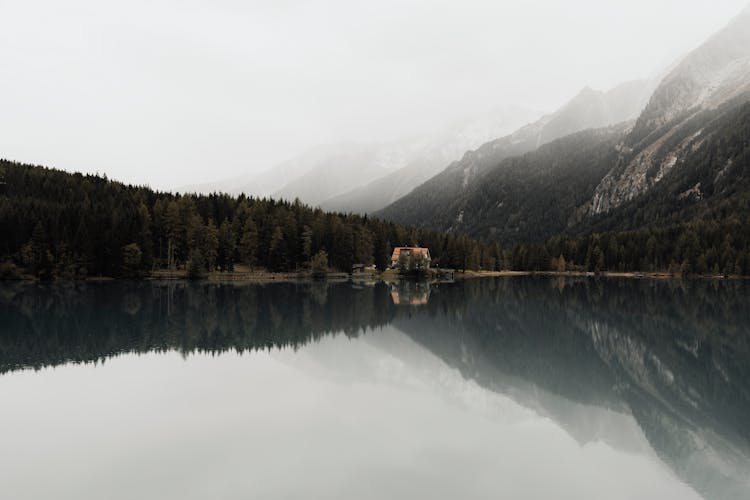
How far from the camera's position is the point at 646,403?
30.7 m

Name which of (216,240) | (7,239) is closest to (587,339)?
(216,240)

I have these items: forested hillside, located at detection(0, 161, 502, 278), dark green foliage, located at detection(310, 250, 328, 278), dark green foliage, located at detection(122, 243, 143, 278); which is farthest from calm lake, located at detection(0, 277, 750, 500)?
dark green foliage, located at detection(310, 250, 328, 278)

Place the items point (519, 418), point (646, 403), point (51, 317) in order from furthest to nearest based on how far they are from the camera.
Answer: point (51, 317), point (646, 403), point (519, 418)

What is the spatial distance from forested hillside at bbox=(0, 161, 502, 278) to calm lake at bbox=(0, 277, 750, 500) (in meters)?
73.8

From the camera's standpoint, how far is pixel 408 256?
543 ft

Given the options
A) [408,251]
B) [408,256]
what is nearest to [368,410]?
[408,256]

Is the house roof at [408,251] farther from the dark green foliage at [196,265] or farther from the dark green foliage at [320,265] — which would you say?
the dark green foliage at [196,265]

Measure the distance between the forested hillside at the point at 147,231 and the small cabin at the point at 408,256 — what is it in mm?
4501

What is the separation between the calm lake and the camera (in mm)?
19172

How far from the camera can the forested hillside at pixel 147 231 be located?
418 feet

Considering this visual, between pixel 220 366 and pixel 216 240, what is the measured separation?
10685 centimetres

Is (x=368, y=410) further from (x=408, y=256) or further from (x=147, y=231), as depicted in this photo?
(x=408, y=256)

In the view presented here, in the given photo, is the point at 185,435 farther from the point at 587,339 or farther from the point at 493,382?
the point at 587,339

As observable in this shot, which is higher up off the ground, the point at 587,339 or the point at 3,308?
the point at 3,308
